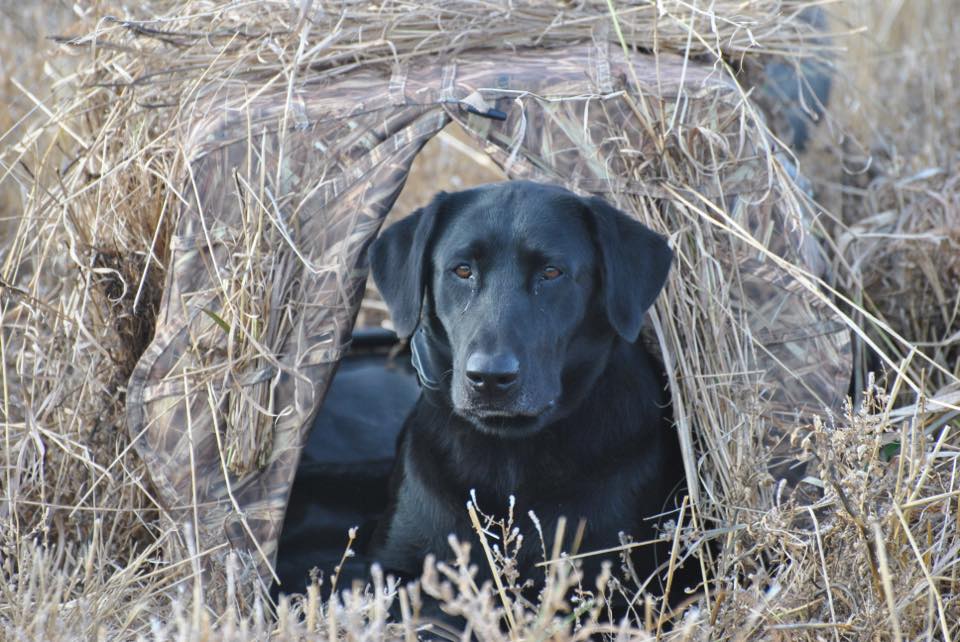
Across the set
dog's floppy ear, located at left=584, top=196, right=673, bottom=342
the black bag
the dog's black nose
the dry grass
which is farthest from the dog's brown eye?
the black bag

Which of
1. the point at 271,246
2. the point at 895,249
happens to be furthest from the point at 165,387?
the point at 895,249

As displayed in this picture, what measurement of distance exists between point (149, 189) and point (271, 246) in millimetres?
585

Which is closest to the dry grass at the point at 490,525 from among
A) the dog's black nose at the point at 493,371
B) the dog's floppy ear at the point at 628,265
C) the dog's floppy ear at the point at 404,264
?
the dog's floppy ear at the point at 628,265

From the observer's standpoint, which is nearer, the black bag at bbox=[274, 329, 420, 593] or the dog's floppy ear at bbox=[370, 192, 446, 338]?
the dog's floppy ear at bbox=[370, 192, 446, 338]

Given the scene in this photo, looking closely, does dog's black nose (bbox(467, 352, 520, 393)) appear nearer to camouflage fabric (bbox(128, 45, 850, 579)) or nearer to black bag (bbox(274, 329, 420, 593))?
camouflage fabric (bbox(128, 45, 850, 579))

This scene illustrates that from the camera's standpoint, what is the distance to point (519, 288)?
2893 mm

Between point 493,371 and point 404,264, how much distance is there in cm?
56

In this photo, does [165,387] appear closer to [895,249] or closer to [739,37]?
[739,37]

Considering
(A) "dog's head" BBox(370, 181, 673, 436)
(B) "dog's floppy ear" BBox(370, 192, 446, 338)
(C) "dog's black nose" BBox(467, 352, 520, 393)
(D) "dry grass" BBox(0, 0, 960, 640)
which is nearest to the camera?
(D) "dry grass" BBox(0, 0, 960, 640)

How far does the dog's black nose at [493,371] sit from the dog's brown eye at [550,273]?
32cm

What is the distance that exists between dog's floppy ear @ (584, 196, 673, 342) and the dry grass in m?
0.27

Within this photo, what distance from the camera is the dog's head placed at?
2811 mm

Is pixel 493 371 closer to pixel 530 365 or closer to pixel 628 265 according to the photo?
pixel 530 365

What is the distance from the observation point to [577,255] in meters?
2.97
